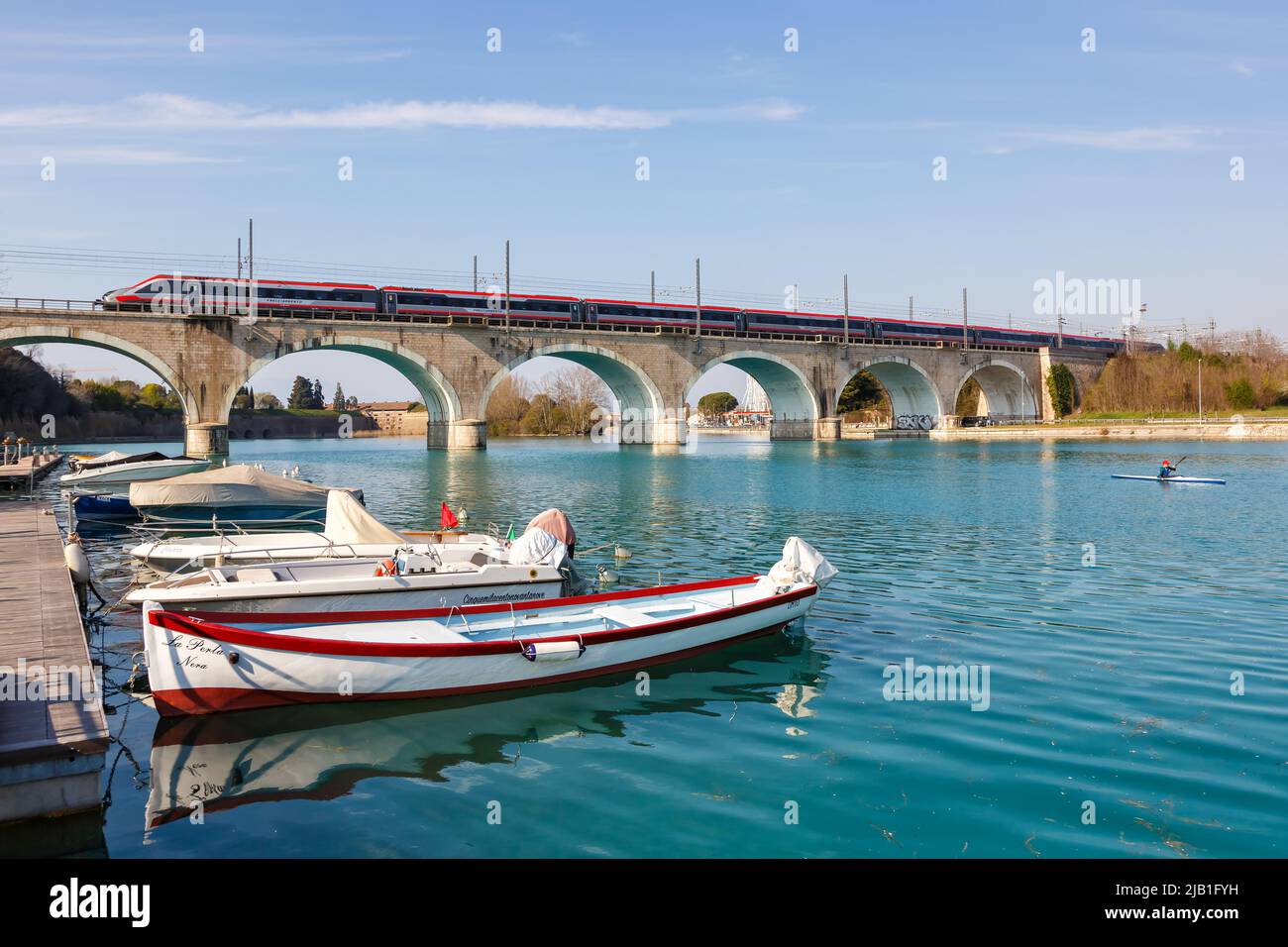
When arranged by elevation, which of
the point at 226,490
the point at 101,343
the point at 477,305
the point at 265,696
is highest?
the point at 477,305

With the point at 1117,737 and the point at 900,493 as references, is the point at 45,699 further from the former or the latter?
the point at 900,493

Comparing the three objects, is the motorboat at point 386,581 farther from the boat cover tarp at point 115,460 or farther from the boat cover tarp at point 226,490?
the boat cover tarp at point 115,460

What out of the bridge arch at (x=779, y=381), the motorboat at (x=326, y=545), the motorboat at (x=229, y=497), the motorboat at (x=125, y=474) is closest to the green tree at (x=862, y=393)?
the bridge arch at (x=779, y=381)

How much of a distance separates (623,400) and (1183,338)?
182ft

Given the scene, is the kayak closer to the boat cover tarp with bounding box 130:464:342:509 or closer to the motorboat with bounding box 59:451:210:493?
the boat cover tarp with bounding box 130:464:342:509

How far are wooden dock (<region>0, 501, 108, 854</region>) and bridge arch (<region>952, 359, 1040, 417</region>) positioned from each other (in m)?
79.4

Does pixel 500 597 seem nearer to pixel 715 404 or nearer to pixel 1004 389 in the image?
pixel 1004 389

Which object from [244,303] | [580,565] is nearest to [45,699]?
[580,565]

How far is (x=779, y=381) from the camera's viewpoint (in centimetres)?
7456

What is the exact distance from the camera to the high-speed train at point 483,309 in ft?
156

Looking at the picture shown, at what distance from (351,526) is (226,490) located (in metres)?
8.06

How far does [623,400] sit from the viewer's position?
71.0 m

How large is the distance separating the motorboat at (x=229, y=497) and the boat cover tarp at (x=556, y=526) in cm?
831

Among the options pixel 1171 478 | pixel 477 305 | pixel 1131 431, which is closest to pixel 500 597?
pixel 1171 478
